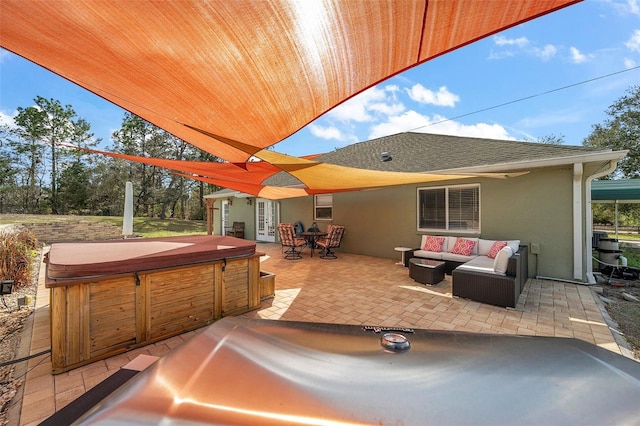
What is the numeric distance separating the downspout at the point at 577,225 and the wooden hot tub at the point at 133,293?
259 inches

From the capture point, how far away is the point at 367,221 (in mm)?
8664

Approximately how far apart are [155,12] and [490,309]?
5.28 meters

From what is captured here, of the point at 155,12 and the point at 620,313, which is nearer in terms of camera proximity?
the point at 155,12

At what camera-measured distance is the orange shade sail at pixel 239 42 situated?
1617 millimetres

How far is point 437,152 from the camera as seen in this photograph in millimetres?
7930

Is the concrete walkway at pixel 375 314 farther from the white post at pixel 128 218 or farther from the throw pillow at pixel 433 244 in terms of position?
the white post at pixel 128 218

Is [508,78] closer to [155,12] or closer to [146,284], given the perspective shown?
[155,12]

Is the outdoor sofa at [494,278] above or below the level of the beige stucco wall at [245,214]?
below

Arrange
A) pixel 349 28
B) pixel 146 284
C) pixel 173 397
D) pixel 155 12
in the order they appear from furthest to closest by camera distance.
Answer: pixel 146 284
pixel 349 28
pixel 155 12
pixel 173 397

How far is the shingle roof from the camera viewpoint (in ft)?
18.7

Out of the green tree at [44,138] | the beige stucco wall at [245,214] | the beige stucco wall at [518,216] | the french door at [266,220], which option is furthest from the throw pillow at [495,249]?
the green tree at [44,138]

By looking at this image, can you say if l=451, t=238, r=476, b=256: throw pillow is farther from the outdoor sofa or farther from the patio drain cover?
the patio drain cover

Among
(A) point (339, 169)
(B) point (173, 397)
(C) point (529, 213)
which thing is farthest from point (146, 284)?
(C) point (529, 213)

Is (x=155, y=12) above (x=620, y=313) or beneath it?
above
